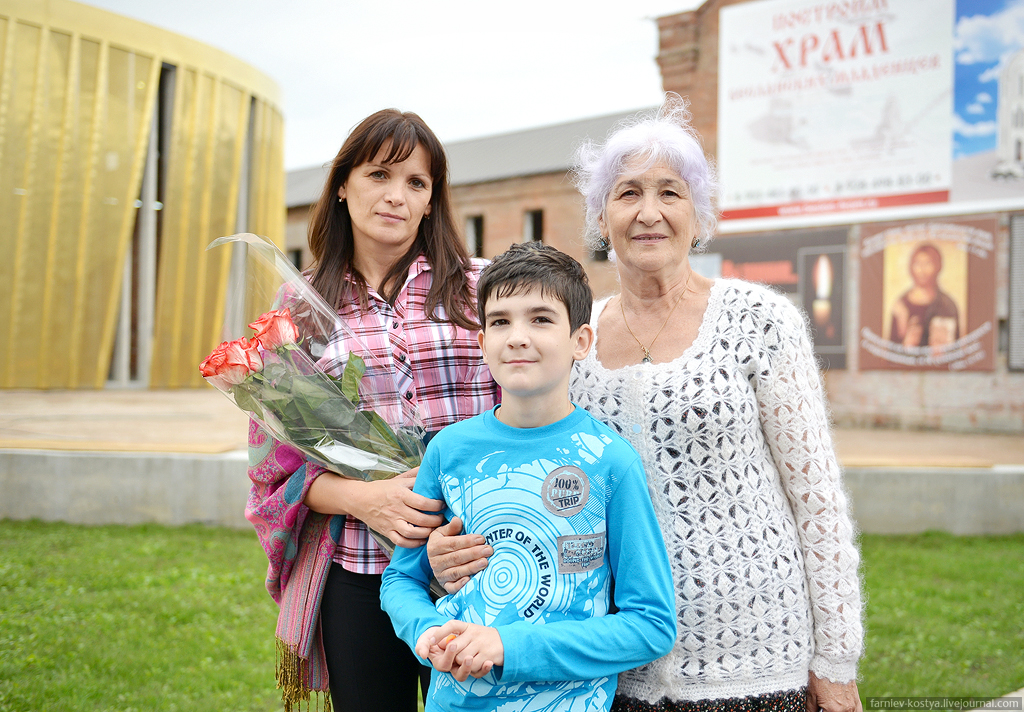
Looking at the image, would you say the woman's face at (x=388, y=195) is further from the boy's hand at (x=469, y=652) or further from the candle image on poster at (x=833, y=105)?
the candle image on poster at (x=833, y=105)

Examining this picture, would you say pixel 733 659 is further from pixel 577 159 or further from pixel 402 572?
pixel 577 159

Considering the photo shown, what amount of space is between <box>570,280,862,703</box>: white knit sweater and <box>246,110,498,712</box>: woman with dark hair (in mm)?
462

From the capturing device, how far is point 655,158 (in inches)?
65.6

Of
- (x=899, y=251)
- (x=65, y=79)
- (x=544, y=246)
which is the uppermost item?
(x=65, y=79)

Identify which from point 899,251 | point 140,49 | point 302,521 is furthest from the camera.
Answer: point 140,49

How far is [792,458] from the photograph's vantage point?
1.59m

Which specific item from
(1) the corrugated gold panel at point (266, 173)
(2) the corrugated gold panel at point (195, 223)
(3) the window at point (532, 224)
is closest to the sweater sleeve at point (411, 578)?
(2) the corrugated gold panel at point (195, 223)

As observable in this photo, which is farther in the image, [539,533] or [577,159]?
[577,159]

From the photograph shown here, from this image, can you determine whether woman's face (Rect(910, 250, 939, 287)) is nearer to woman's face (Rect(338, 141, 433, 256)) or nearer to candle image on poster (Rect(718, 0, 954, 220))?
candle image on poster (Rect(718, 0, 954, 220))

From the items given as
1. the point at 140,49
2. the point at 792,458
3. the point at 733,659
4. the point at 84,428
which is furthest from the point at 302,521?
the point at 140,49

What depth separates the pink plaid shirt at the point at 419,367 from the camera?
1.78 m

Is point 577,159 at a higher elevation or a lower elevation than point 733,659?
higher

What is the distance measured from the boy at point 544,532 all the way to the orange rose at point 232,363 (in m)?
0.46

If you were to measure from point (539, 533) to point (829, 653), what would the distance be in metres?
0.75
